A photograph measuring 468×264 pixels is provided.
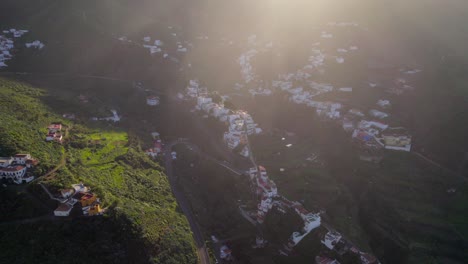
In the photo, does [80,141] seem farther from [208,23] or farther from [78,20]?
[208,23]

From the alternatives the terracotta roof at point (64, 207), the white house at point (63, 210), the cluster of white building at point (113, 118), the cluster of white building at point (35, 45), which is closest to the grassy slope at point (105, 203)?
the white house at point (63, 210)

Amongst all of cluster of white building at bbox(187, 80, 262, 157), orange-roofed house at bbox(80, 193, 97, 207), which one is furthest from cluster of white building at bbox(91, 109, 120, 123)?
orange-roofed house at bbox(80, 193, 97, 207)

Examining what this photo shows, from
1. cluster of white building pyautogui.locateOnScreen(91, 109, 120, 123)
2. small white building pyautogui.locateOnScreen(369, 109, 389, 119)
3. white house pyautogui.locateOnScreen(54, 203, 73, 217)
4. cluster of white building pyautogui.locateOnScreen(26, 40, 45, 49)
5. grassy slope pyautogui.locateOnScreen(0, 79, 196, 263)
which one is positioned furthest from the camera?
cluster of white building pyautogui.locateOnScreen(26, 40, 45, 49)

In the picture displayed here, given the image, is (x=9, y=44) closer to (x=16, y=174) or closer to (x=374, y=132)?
(x=16, y=174)

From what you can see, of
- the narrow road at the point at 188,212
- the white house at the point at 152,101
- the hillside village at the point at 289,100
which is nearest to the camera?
the narrow road at the point at 188,212

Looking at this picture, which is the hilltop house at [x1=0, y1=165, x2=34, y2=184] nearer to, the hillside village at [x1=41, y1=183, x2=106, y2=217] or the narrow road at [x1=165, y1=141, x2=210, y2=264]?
the hillside village at [x1=41, y1=183, x2=106, y2=217]

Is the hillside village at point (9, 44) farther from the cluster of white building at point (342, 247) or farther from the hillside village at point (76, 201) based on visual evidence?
the cluster of white building at point (342, 247)
